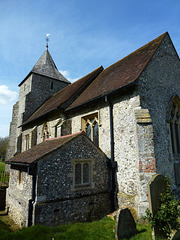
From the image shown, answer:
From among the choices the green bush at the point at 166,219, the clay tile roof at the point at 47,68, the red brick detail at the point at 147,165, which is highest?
the clay tile roof at the point at 47,68

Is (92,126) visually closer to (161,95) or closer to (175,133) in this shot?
(161,95)

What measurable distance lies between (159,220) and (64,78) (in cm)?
2039

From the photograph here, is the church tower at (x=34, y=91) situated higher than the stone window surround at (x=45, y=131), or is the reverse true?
the church tower at (x=34, y=91)

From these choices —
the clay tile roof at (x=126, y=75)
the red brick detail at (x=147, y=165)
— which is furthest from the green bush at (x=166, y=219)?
the clay tile roof at (x=126, y=75)

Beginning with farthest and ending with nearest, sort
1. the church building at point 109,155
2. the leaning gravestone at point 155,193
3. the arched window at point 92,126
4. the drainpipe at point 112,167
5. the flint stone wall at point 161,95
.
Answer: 1. the arched window at point 92,126
2. the flint stone wall at point 161,95
3. the drainpipe at point 112,167
4. the church building at point 109,155
5. the leaning gravestone at point 155,193

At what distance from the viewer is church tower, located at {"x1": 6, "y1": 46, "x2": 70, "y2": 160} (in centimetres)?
1905

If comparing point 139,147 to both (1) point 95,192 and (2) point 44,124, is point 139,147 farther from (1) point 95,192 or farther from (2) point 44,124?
(2) point 44,124

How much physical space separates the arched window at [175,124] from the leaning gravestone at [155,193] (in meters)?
4.10

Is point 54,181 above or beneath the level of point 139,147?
beneath

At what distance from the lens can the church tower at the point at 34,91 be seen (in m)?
19.0

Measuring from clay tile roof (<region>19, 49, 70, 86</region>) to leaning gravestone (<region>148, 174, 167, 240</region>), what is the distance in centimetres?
1866

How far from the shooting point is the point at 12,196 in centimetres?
814

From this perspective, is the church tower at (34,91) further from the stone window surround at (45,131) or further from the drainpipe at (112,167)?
the drainpipe at (112,167)

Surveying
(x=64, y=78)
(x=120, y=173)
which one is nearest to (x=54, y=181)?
(x=120, y=173)
